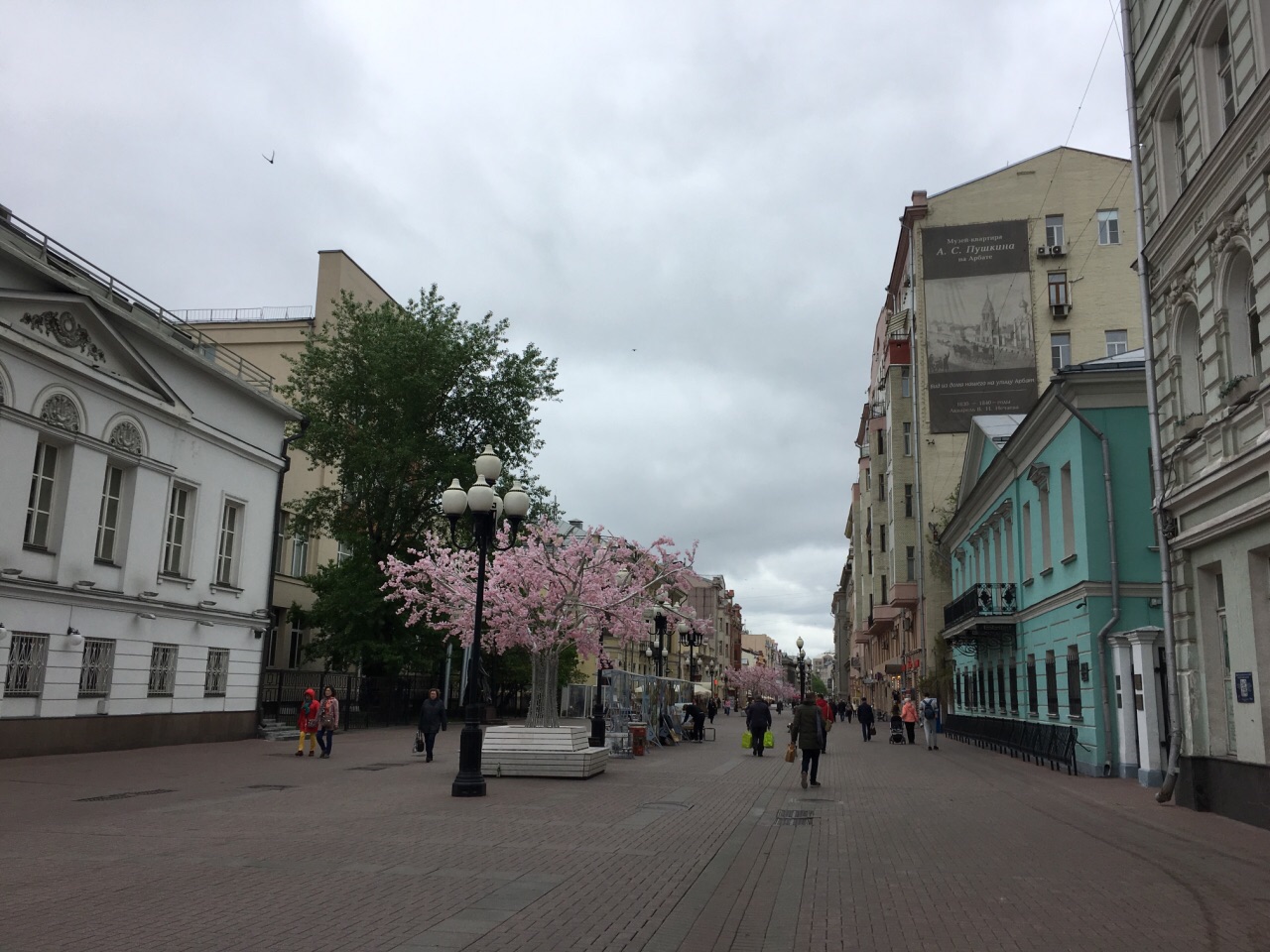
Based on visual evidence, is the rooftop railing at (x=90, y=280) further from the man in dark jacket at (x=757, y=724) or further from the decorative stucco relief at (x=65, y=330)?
the man in dark jacket at (x=757, y=724)

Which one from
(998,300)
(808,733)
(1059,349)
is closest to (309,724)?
(808,733)

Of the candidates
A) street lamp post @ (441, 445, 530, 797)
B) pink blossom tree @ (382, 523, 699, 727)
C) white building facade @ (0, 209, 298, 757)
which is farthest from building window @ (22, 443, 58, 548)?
street lamp post @ (441, 445, 530, 797)

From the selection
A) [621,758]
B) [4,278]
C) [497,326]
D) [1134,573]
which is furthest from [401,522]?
[1134,573]

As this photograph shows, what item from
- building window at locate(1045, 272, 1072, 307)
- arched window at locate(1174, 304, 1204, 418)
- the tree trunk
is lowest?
the tree trunk

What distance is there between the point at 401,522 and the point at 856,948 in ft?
111

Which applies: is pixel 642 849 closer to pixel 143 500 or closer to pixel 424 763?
pixel 424 763

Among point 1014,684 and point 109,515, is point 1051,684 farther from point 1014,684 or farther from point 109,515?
point 109,515

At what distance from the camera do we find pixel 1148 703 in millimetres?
18531

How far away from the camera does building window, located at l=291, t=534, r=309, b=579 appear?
4364cm

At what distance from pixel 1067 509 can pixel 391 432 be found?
24.0m

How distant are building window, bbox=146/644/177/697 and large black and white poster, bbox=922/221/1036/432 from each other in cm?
3208

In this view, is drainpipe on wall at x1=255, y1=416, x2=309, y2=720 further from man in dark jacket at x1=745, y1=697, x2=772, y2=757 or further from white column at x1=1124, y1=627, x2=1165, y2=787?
white column at x1=1124, y1=627, x2=1165, y2=787

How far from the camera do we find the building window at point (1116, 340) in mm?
42562

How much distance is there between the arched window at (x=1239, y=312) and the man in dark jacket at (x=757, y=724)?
16.3 m
